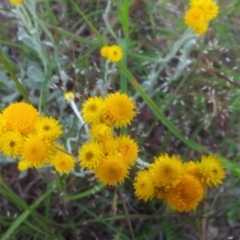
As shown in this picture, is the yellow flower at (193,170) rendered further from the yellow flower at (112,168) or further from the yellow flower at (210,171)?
the yellow flower at (112,168)

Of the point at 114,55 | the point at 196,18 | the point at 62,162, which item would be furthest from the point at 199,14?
the point at 62,162

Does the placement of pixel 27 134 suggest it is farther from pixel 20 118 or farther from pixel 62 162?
pixel 62 162

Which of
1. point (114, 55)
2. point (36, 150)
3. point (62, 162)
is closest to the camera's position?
point (36, 150)

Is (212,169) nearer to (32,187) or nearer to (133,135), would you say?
(133,135)

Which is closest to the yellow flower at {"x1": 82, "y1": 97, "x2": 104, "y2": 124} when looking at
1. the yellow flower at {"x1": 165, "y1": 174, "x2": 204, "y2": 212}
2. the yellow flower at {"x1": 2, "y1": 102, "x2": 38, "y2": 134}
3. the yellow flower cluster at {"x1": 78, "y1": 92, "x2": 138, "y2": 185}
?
the yellow flower cluster at {"x1": 78, "y1": 92, "x2": 138, "y2": 185}

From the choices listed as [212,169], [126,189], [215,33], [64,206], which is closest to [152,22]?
[215,33]

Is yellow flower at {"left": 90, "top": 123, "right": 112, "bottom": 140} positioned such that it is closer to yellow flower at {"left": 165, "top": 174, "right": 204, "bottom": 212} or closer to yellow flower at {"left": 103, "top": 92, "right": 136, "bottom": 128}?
yellow flower at {"left": 103, "top": 92, "right": 136, "bottom": 128}
